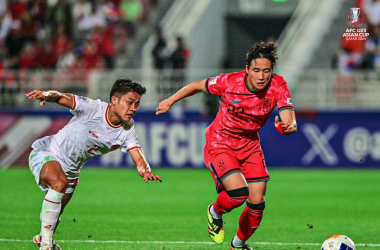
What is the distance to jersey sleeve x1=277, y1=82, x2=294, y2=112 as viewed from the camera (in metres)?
6.54

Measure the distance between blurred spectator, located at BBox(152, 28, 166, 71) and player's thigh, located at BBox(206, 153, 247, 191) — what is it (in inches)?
429

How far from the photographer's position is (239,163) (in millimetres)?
7012

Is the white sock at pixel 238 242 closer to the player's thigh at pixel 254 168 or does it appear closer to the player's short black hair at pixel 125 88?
the player's thigh at pixel 254 168

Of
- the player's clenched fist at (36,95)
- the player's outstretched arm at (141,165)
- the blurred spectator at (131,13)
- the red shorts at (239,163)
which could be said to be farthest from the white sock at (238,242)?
the blurred spectator at (131,13)

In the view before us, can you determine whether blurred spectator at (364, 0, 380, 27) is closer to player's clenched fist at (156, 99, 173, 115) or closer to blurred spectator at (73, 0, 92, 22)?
blurred spectator at (73, 0, 92, 22)

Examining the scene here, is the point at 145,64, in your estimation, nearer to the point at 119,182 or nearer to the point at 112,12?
the point at 112,12

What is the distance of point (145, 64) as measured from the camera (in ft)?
61.4

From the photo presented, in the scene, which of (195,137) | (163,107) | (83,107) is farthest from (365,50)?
(83,107)

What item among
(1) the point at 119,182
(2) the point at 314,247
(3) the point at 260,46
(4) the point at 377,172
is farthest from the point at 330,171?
(3) the point at 260,46

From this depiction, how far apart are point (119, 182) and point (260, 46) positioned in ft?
27.7

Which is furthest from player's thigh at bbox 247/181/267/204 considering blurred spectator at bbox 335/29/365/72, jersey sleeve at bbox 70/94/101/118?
blurred spectator at bbox 335/29/365/72

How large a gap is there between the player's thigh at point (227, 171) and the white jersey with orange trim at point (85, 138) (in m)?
0.88

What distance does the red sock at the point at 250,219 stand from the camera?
267 inches

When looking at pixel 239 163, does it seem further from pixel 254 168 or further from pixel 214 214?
pixel 214 214
